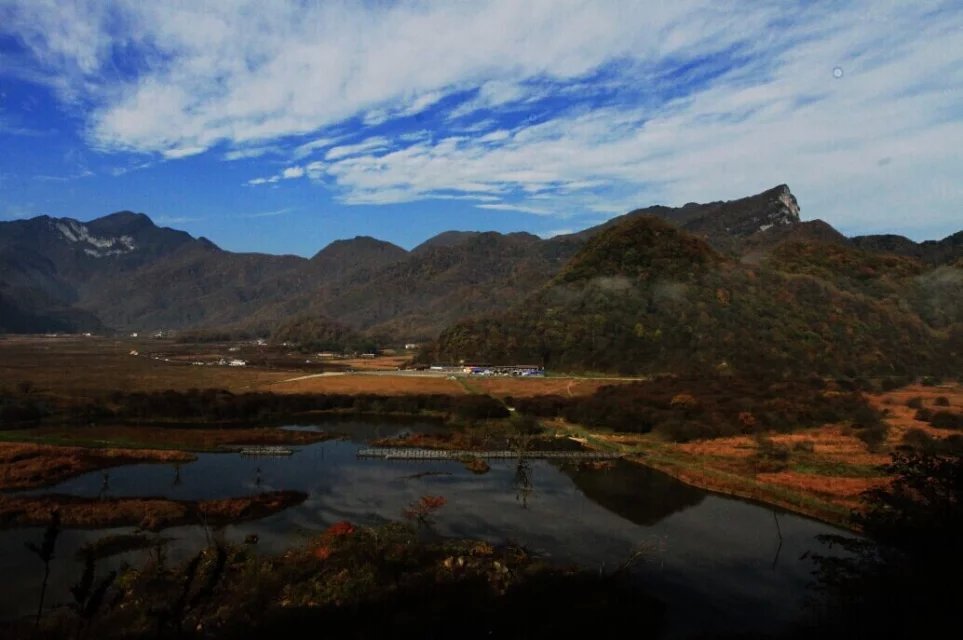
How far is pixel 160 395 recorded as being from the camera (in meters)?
79.3

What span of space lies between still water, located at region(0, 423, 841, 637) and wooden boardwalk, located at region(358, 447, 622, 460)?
1420 mm

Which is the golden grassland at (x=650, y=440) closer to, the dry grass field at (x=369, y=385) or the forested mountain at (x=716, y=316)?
the dry grass field at (x=369, y=385)

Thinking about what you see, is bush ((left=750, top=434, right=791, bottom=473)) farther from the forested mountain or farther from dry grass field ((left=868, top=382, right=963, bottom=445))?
the forested mountain

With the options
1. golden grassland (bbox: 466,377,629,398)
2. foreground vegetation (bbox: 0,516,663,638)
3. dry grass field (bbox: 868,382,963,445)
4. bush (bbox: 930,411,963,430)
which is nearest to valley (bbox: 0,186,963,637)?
foreground vegetation (bbox: 0,516,663,638)

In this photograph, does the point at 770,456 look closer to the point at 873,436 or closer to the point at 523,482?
the point at 873,436

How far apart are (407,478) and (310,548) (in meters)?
16.8

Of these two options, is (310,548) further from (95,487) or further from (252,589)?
(95,487)

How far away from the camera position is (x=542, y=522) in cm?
3925

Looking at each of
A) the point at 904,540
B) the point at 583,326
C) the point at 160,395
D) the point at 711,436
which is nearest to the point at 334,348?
the point at 583,326

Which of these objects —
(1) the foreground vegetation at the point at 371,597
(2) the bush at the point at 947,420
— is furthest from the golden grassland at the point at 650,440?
(1) the foreground vegetation at the point at 371,597

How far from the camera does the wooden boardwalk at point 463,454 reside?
184 feet

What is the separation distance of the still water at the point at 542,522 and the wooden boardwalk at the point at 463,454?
55.9 inches

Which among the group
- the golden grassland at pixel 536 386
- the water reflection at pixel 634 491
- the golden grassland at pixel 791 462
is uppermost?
the golden grassland at pixel 536 386

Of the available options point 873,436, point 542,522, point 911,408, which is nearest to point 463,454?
point 542,522
